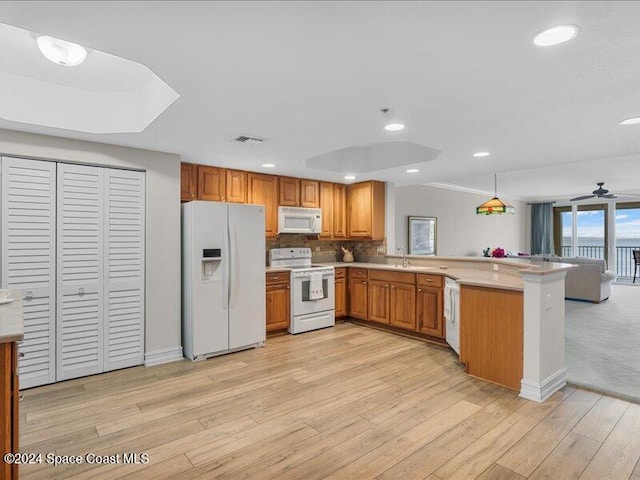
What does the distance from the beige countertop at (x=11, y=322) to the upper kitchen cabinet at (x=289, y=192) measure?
3.42 m

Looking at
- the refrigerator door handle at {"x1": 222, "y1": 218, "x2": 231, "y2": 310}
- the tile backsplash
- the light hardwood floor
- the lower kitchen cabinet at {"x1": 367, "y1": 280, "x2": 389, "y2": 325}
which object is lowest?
the light hardwood floor

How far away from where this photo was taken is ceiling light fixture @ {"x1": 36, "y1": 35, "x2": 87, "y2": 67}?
224 cm

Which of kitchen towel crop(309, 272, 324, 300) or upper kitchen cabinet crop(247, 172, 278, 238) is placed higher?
upper kitchen cabinet crop(247, 172, 278, 238)

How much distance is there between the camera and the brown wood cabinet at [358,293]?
5.40 metres

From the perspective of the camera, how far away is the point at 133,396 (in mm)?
3049

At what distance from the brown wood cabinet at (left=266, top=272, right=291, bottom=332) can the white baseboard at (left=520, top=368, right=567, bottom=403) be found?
114 inches

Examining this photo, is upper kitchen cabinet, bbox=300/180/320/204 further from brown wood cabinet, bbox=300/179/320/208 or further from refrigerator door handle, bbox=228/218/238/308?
refrigerator door handle, bbox=228/218/238/308

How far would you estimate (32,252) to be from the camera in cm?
322

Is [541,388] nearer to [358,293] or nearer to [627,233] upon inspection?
[358,293]

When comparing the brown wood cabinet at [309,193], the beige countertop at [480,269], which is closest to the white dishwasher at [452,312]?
the beige countertop at [480,269]

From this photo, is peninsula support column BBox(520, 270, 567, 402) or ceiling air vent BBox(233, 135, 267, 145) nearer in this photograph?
peninsula support column BBox(520, 270, 567, 402)

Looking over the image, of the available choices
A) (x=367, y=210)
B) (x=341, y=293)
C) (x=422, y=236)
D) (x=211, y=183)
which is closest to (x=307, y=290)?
(x=341, y=293)

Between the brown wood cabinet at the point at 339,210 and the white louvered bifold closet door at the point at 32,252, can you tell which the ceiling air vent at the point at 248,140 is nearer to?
the white louvered bifold closet door at the point at 32,252

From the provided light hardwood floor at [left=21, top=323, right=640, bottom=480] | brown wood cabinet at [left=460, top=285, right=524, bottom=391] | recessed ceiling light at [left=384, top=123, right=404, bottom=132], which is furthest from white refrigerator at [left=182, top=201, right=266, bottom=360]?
brown wood cabinet at [left=460, top=285, right=524, bottom=391]
